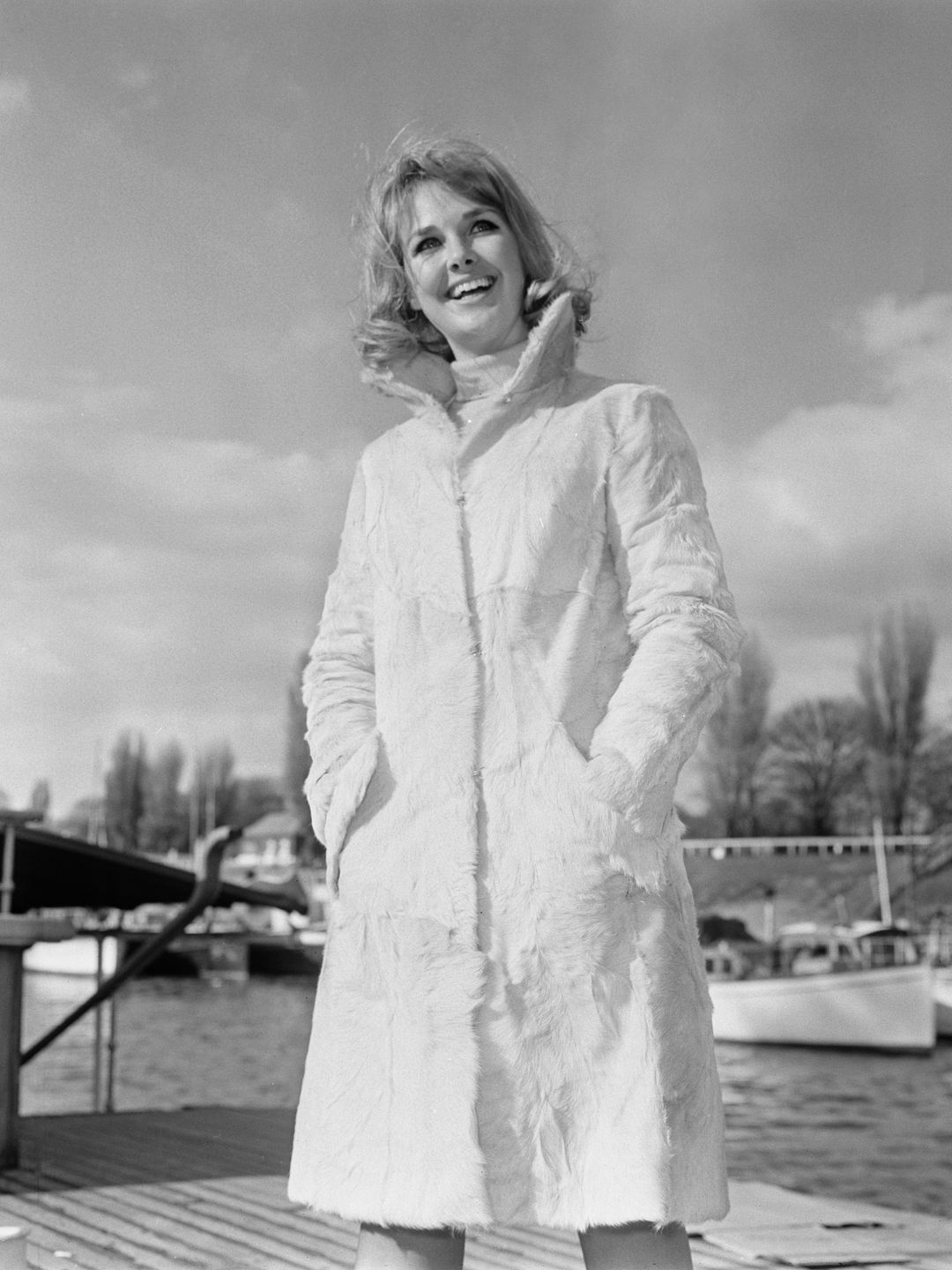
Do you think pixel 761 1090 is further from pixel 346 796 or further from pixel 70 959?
pixel 70 959

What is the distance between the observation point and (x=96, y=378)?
41.1 metres

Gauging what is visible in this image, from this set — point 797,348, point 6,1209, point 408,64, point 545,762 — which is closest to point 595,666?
point 545,762

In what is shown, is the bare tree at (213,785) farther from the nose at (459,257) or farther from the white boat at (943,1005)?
the nose at (459,257)

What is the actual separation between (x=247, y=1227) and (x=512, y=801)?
6.81 feet

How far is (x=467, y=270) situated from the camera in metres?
1.76

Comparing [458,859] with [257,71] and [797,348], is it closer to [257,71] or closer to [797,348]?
[257,71]

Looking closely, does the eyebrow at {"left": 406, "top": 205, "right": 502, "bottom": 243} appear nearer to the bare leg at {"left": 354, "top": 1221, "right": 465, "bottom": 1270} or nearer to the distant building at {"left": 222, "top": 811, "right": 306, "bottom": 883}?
the bare leg at {"left": 354, "top": 1221, "right": 465, "bottom": 1270}

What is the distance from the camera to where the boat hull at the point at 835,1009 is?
2259 centimetres

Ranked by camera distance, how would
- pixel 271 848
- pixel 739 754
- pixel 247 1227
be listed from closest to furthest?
pixel 247 1227
pixel 739 754
pixel 271 848

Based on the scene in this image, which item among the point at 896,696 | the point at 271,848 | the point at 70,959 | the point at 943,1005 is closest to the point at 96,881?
the point at 943,1005

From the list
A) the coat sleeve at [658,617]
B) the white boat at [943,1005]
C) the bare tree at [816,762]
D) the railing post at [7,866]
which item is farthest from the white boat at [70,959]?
the coat sleeve at [658,617]

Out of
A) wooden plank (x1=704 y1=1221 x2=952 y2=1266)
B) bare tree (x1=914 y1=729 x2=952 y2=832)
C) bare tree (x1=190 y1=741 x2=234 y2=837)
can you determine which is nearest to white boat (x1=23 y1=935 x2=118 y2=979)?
bare tree (x1=190 y1=741 x2=234 y2=837)

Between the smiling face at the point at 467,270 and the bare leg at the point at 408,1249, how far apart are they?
935mm

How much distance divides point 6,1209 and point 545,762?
8.03ft
